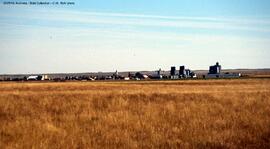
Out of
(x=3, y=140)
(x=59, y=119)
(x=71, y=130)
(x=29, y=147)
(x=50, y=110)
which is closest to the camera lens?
(x=29, y=147)

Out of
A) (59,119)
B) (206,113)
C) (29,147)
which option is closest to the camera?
(29,147)

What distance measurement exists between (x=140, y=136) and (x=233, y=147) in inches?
100

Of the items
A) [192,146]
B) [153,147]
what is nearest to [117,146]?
[153,147]

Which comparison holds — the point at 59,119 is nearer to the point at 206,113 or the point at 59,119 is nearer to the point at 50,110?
the point at 50,110

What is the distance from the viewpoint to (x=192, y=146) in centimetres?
1065

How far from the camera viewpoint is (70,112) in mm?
17703

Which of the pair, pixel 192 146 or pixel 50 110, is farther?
pixel 50 110

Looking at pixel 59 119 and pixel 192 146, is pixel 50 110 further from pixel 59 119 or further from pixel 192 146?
pixel 192 146

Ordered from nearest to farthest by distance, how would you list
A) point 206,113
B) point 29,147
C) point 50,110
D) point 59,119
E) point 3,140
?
point 29,147
point 3,140
point 59,119
point 206,113
point 50,110

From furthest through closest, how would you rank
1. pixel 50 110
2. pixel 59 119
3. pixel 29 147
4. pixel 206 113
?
pixel 50 110 → pixel 206 113 → pixel 59 119 → pixel 29 147

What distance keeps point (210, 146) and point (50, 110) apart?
9.50 meters

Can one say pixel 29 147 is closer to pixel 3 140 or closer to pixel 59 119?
pixel 3 140

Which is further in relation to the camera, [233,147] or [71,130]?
[71,130]

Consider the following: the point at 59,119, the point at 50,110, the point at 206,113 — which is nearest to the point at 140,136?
the point at 59,119
